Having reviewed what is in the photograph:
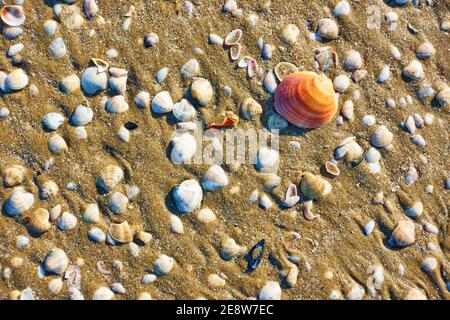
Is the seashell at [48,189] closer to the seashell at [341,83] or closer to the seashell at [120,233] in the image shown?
the seashell at [120,233]

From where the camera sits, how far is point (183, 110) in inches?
117

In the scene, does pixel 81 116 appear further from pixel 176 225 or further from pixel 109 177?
pixel 176 225

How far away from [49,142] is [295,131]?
A: 1.76 metres

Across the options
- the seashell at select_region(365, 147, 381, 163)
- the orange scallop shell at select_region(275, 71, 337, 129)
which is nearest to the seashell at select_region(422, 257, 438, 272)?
the seashell at select_region(365, 147, 381, 163)

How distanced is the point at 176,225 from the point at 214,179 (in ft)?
1.40

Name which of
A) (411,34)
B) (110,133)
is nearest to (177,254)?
(110,133)

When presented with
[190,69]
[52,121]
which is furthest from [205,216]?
[52,121]

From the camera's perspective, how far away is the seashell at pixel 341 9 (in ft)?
10.1

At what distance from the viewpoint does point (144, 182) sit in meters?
2.97

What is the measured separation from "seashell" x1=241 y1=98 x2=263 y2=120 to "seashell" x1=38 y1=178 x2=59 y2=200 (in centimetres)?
143

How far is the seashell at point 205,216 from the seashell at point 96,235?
0.69 m

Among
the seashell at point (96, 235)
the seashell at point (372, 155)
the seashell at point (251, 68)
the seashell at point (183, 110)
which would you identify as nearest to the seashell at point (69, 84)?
the seashell at point (183, 110)

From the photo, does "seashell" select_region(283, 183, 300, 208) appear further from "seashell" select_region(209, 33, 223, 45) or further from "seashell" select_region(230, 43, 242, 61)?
"seashell" select_region(209, 33, 223, 45)

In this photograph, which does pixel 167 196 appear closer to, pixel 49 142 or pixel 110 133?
pixel 110 133
